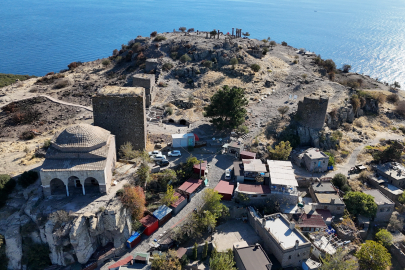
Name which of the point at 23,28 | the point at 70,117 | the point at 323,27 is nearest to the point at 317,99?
the point at 70,117

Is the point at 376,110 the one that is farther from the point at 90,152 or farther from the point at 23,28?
the point at 23,28

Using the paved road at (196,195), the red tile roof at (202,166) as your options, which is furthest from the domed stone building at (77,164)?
the red tile roof at (202,166)

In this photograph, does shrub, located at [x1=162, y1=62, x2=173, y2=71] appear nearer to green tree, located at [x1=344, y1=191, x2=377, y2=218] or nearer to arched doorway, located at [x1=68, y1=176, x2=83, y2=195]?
arched doorway, located at [x1=68, y1=176, x2=83, y2=195]

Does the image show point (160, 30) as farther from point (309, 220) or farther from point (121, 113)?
point (309, 220)

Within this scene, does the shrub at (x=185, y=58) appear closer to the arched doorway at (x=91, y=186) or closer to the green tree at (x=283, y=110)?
the green tree at (x=283, y=110)

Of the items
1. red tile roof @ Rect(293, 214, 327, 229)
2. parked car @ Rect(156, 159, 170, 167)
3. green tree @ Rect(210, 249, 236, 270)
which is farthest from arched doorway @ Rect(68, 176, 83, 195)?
red tile roof @ Rect(293, 214, 327, 229)

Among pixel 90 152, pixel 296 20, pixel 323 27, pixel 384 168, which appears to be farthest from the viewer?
pixel 296 20
